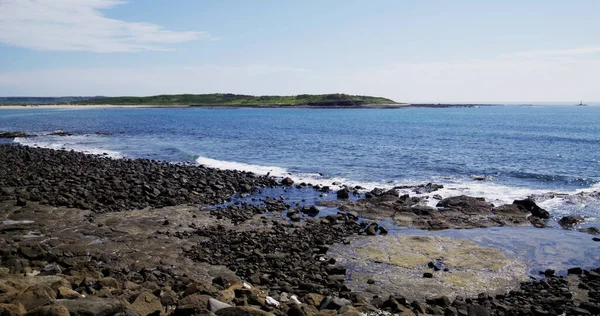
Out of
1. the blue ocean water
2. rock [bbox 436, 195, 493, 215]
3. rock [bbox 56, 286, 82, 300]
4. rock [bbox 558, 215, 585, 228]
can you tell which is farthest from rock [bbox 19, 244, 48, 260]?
rock [bbox 558, 215, 585, 228]

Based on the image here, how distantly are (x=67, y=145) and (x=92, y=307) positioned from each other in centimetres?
5506

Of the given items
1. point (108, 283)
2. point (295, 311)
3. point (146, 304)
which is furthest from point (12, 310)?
point (295, 311)

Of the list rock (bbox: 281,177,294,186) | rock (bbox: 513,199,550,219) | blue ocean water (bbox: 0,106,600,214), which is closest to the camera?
rock (bbox: 513,199,550,219)

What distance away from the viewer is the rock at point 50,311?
29.4 ft

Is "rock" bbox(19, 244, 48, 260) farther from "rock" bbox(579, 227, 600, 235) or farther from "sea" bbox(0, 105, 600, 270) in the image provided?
"rock" bbox(579, 227, 600, 235)

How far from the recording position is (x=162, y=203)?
26266 millimetres

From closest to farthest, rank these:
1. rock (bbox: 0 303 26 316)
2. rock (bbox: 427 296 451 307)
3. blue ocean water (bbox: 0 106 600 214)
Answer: rock (bbox: 0 303 26 316) < rock (bbox: 427 296 451 307) < blue ocean water (bbox: 0 106 600 214)

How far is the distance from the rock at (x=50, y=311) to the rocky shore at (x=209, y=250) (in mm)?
34

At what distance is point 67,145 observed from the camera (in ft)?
190

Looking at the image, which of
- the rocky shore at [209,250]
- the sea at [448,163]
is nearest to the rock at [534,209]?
the rocky shore at [209,250]

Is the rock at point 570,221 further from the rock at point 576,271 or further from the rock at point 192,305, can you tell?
the rock at point 192,305

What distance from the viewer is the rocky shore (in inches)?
456

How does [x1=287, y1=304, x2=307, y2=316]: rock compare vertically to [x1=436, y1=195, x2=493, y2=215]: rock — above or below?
above

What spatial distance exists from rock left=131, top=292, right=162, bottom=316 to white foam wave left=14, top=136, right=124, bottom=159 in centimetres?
3961
